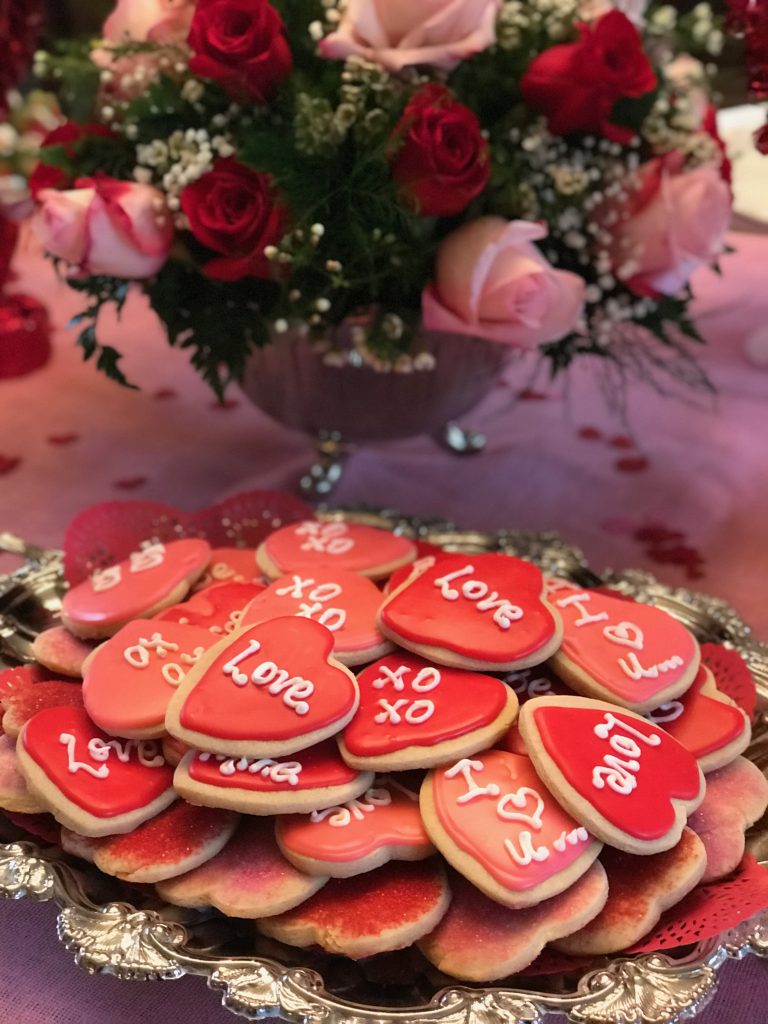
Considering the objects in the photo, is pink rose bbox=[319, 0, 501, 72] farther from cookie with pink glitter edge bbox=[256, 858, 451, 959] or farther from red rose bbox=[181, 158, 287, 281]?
cookie with pink glitter edge bbox=[256, 858, 451, 959]

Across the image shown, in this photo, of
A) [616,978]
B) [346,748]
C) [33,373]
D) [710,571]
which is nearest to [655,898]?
[616,978]

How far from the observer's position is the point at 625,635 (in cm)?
69

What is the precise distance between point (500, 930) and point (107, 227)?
651mm

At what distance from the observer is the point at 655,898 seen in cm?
56

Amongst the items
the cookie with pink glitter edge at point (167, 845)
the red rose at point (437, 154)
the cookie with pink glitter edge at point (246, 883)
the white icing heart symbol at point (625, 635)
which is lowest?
the cookie with pink glitter edge at point (246, 883)

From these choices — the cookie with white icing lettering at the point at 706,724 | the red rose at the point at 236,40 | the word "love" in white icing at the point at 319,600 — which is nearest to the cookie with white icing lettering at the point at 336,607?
the word "love" in white icing at the point at 319,600

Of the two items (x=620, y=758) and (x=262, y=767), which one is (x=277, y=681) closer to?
(x=262, y=767)

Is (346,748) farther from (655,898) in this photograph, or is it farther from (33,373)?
(33,373)

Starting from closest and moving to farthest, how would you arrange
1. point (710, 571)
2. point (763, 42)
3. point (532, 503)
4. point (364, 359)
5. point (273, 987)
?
1. point (273, 987)
2. point (763, 42)
3. point (364, 359)
4. point (710, 571)
5. point (532, 503)

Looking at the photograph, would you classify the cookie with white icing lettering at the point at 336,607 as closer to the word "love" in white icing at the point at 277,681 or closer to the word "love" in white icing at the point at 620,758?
the word "love" in white icing at the point at 277,681

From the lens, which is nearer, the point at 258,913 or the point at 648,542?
the point at 258,913

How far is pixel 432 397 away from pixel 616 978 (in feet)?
2.08

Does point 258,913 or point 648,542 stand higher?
point 258,913

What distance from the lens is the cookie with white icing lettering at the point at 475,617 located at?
65 centimetres
